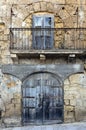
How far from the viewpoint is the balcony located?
20.1m

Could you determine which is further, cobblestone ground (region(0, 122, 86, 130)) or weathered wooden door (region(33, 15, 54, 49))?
weathered wooden door (region(33, 15, 54, 49))

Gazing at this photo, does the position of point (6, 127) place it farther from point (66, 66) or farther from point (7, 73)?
point (66, 66)

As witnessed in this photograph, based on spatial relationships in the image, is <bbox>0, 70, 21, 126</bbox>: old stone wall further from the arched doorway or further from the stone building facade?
the arched doorway

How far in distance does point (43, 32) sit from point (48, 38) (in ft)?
0.99

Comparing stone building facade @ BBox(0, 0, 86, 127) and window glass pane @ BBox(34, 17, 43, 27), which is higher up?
window glass pane @ BBox(34, 17, 43, 27)

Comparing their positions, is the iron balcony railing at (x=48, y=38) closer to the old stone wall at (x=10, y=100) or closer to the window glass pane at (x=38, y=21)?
the window glass pane at (x=38, y=21)

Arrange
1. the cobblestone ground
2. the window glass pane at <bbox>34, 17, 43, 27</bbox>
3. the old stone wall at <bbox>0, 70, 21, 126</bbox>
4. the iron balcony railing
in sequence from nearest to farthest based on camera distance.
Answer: the cobblestone ground < the old stone wall at <bbox>0, 70, 21, 126</bbox> < the iron balcony railing < the window glass pane at <bbox>34, 17, 43, 27</bbox>

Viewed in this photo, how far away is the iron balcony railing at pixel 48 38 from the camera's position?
20.1m

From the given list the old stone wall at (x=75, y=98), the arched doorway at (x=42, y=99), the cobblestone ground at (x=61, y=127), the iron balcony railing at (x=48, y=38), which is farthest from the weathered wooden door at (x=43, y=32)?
the cobblestone ground at (x=61, y=127)

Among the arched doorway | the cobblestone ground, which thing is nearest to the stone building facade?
the arched doorway

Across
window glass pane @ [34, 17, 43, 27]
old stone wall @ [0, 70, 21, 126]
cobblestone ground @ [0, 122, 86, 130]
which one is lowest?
cobblestone ground @ [0, 122, 86, 130]

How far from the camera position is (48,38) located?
66.3 ft

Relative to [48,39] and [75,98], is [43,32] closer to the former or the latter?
[48,39]

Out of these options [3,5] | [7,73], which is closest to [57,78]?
[7,73]
